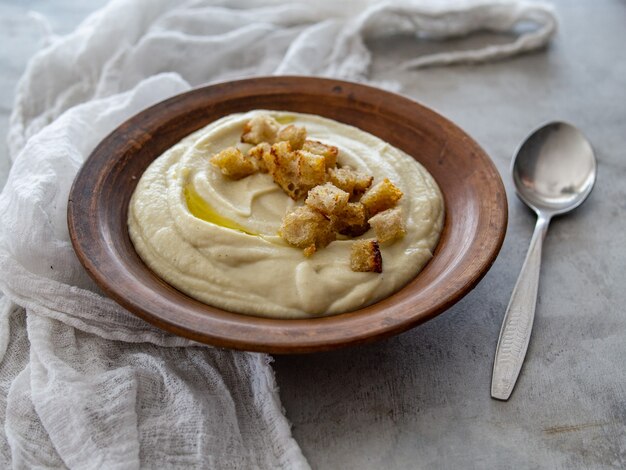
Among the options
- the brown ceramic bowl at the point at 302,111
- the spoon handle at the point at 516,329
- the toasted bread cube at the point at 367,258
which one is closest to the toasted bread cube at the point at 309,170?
the toasted bread cube at the point at 367,258

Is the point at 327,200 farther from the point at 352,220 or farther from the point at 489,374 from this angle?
the point at 489,374

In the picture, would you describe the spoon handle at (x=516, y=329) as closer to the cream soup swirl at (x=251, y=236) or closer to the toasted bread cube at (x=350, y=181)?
the cream soup swirl at (x=251, y=236)

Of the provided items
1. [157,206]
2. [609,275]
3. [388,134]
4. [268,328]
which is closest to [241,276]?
[268,328]

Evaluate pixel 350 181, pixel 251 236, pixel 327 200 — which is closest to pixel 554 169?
pixel 350 181

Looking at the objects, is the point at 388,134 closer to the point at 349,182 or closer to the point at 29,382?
the point at 349,182

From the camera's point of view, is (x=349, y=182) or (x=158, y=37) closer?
(x=349, y=182)

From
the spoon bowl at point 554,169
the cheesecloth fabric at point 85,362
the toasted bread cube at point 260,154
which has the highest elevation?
the toasted bread cube at point 260,154
